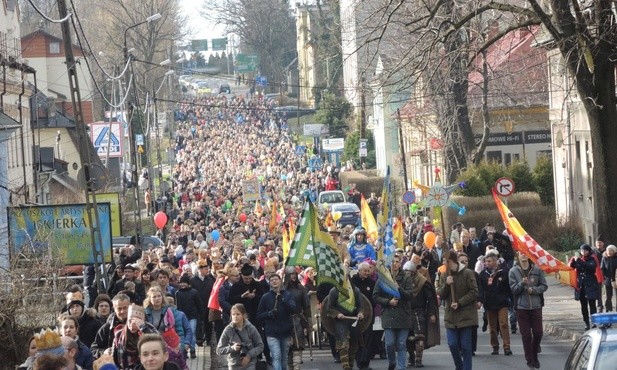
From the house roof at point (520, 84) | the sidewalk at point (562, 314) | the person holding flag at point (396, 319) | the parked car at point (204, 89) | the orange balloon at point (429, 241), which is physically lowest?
the sidewalk at point (562, 314)

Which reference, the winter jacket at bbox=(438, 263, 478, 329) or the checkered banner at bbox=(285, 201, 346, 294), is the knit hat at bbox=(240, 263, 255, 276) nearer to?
the checkered banner at bbox=(285, 201, 346, 294)

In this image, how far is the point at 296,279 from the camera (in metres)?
20.2

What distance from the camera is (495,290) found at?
2142 centimetres

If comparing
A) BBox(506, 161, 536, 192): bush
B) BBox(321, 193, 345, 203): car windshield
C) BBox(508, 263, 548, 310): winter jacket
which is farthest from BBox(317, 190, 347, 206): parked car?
BBox(508, 263, 548, 310): winter jacket

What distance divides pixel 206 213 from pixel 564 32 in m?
37.2

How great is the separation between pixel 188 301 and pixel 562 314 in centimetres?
861

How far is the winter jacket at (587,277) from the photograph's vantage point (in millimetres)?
23859

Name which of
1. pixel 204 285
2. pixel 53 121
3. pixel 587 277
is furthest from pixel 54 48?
pixel 587 277

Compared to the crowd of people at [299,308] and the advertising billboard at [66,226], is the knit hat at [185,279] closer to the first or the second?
the crowd of people at [299,308]

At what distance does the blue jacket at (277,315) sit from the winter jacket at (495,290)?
3.75 metres

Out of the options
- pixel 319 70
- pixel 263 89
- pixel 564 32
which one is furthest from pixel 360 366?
pixel 263 89

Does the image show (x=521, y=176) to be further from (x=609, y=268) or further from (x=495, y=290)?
(x=495, y=290)

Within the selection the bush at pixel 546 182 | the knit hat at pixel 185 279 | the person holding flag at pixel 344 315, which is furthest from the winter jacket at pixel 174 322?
the bush at pixel 546 182

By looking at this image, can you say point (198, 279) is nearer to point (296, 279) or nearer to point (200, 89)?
point (296, 279)
